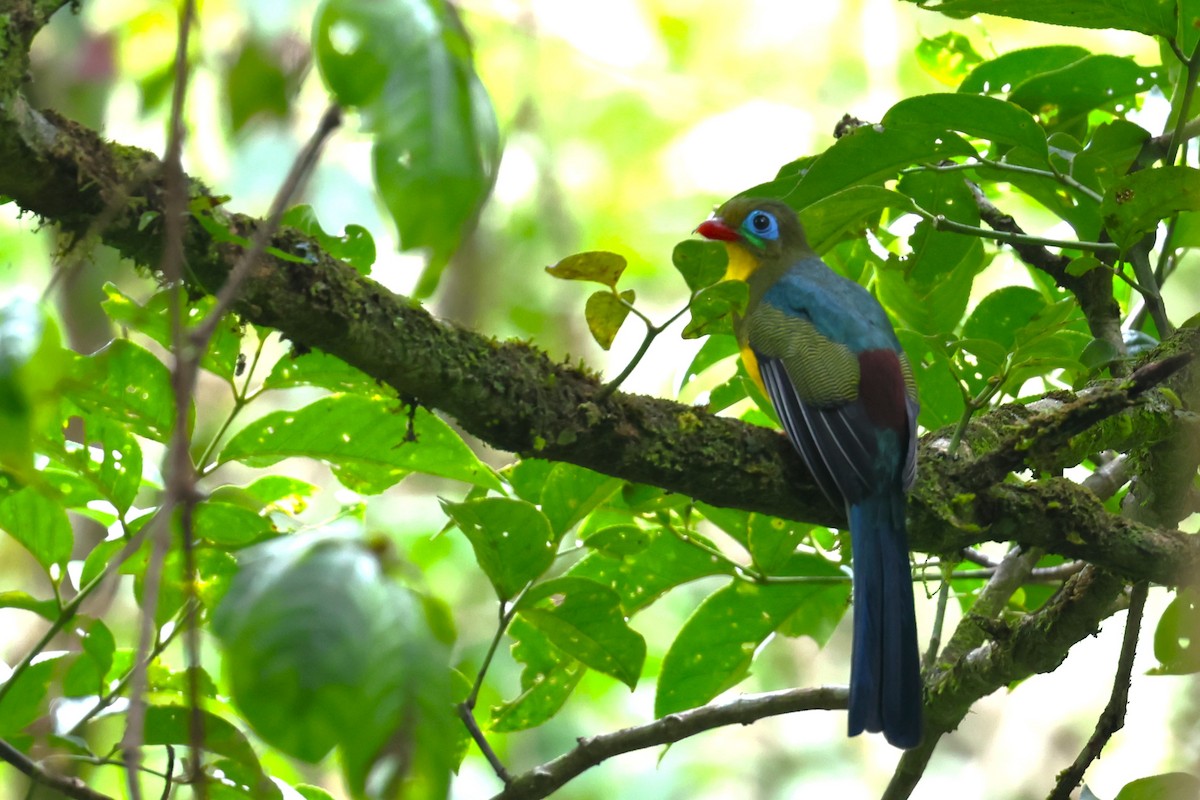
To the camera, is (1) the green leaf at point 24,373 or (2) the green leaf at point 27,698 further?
(2) the green leaf at point 27,698

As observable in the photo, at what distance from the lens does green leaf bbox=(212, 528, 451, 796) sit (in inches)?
27.5

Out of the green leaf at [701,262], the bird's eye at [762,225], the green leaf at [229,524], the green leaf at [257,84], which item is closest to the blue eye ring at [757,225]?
the bird's eye at [762,225]

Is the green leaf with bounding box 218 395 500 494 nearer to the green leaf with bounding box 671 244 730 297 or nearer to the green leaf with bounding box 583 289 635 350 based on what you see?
the green leaf with bounding box 583 289 635 350

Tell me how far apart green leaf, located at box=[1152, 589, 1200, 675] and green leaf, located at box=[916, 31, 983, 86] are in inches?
66.6

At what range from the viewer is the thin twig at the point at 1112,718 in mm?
2330

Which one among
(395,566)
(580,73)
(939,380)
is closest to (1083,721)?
(939,380)

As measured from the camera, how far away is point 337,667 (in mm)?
705

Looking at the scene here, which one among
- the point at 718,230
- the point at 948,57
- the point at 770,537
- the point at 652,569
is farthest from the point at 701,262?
the point at 718,230

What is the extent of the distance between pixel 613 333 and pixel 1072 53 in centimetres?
169

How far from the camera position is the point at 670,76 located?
9.70m

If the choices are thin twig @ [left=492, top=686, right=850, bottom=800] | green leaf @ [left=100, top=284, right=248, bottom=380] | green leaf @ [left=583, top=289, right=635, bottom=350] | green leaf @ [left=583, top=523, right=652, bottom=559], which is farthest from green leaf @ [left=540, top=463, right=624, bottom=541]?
green leaf @ [left=100, top=284, right=248, bottom=380]

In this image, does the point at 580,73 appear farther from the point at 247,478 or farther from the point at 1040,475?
the point at 1040,475

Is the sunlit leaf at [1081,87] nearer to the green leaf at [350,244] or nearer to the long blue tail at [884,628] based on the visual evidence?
the long blue tail at [884,628]

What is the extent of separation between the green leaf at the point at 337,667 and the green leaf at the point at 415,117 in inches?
7.9
